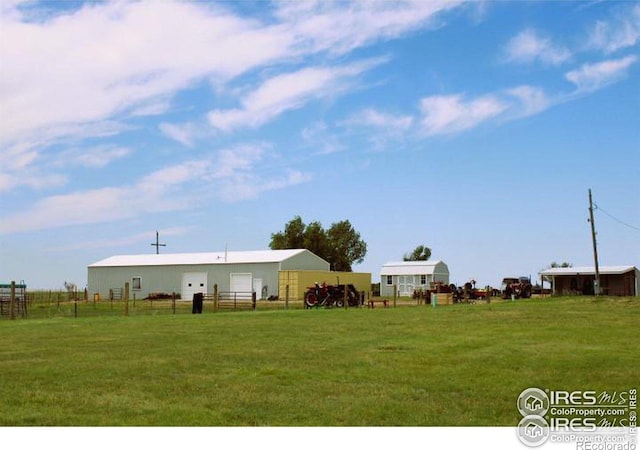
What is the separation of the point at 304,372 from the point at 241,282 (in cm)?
4619

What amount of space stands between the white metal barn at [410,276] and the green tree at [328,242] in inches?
414

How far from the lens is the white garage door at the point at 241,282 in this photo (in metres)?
57.2

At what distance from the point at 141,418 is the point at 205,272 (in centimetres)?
5125

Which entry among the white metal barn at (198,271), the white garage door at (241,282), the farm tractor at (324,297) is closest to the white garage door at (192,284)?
the white metal barn at (198,271)

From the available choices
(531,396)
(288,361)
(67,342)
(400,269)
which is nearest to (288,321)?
(67,342)

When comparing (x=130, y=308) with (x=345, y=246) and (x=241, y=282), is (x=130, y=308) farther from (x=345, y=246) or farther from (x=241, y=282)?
(x=345, y=246)

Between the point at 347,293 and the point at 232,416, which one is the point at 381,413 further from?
the point at 347,293

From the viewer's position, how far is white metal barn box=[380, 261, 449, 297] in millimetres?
64562

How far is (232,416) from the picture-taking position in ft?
28.6

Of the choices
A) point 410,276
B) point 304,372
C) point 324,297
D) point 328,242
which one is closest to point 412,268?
point 410,276

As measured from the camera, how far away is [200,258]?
62.1m

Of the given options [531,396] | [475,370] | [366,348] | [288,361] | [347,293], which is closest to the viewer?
[531,396]

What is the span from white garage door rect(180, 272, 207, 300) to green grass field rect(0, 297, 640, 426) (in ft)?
125

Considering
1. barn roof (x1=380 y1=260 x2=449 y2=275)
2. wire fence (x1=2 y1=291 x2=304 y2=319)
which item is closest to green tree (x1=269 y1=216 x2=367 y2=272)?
barn roof (x1=380 y1=260 x2=449 y2=275)
